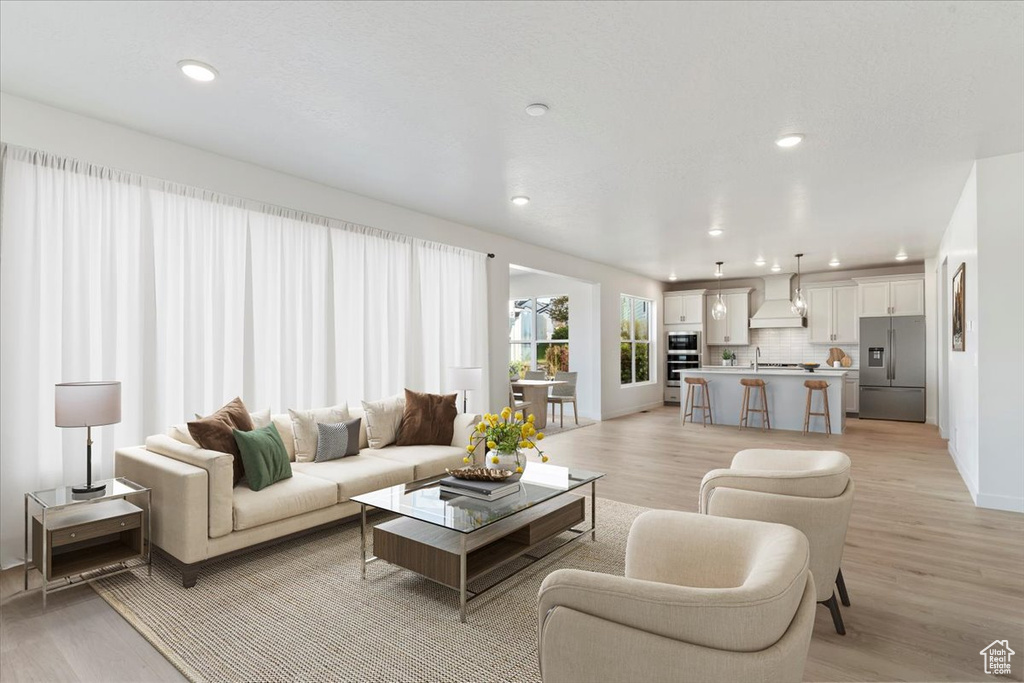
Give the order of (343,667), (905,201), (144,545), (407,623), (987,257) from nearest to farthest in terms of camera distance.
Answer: (343,667), (407,623), (144,545), (987,257), (905,201)

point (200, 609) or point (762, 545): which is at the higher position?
point (762, 545)

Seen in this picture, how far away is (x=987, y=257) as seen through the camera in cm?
414

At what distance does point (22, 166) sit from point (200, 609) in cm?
281

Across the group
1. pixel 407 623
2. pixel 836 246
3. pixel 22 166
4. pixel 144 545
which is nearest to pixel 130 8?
pixel 22 166

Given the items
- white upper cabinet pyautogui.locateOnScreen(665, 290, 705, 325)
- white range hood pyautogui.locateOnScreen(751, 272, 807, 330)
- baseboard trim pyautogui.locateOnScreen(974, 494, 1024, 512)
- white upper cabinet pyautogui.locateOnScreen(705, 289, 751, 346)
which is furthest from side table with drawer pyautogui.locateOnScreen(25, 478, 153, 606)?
white upper cabinet pyautogui.locateOnScreen(705, 289, 751, 346)

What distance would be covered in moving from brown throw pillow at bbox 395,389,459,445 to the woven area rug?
4.44 feet

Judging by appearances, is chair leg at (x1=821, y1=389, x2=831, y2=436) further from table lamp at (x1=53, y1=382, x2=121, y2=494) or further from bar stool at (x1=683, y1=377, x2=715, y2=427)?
table lamp at (x1=53, y1=382, x2=121, y2=494)

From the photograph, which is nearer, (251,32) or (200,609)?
(251,32)

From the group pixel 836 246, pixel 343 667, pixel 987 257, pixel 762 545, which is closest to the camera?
pixel 762 545

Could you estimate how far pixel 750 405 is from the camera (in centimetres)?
834

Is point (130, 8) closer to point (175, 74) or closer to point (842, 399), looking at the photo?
point (175, 74)

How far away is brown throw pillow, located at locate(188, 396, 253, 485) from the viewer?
323cm

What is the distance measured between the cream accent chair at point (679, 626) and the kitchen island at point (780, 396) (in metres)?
7.25

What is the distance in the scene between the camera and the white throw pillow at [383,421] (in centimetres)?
450
